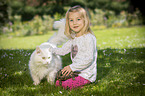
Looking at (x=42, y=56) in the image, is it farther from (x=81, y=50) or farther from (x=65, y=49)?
(x=81, y=50)

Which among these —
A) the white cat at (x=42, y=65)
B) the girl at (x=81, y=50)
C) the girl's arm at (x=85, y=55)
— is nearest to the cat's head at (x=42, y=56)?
the white cat at (x=42, y=65)

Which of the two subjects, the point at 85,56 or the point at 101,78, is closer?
the point at 85,56

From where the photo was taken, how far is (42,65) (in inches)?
122

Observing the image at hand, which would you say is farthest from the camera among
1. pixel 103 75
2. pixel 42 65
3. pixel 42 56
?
pixel 103 75

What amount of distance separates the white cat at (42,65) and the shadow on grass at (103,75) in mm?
173

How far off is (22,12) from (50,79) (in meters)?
20.0

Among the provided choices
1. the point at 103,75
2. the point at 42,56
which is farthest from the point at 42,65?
the point at 103,75

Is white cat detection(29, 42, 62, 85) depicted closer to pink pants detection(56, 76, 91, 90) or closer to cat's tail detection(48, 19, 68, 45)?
pink pants detection(56, 76, 91, 90)

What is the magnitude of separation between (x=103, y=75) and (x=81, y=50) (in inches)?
46.1

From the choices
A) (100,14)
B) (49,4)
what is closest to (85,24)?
(100,14)

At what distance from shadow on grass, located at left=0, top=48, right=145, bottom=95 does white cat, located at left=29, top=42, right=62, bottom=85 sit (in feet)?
0.57

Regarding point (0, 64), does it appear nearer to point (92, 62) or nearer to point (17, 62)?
point (17, 62)

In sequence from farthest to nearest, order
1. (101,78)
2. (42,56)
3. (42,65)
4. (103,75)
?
(103,75)
(101,78)
(42,65)
(42,56)

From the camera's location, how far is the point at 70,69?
289 cm
